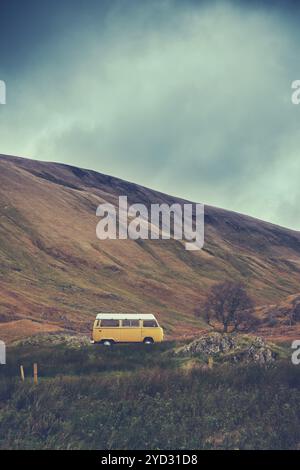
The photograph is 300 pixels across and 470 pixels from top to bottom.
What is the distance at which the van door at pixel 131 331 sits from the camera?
31312mm

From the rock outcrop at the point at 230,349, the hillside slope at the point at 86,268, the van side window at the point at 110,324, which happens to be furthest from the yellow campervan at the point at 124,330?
the hillside slope at the point at 86,268

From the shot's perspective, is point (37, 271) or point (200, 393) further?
point (37, 271)

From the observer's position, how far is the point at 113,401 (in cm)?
2011

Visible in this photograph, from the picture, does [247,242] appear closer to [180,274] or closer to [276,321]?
[180,274]

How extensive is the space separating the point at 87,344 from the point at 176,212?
4976 inches

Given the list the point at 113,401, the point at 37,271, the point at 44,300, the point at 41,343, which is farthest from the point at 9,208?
the point at 113,401

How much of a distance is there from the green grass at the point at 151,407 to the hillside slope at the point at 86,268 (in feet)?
76.7

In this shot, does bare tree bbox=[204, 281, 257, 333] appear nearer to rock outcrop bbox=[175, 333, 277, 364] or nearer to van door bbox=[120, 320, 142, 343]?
van door bbox=[120, 320, 142, 343]

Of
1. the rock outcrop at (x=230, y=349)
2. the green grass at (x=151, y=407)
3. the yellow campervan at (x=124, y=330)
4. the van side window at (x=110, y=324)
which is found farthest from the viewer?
the van side window at (x=110, y=324)

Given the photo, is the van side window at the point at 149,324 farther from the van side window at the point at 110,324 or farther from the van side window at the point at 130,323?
the van side window at the point at 110,324

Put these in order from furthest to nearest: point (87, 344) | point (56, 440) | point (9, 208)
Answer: point (9, 208)
point (87, 344)
point (56, 440)

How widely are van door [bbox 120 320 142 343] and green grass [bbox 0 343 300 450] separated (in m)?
6.46

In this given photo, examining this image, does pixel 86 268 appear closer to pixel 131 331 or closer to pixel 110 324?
pixel 110 324

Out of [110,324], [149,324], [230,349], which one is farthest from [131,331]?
[230,349]
